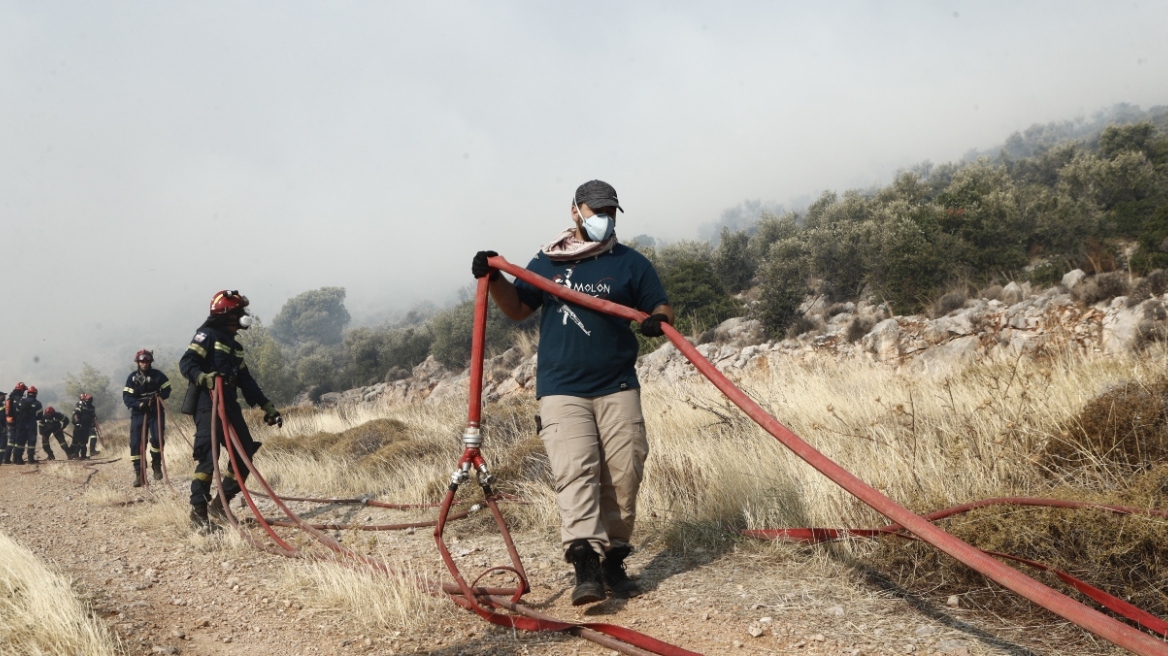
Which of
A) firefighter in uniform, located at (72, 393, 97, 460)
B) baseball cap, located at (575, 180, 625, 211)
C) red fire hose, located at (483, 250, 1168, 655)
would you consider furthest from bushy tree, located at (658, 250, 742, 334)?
red fire hose, located at (483, 250, 1168, 655)

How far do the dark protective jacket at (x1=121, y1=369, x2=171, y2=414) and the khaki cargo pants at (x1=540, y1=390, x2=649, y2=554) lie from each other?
397 inches

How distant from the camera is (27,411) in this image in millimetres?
18453

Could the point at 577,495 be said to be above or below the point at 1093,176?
below

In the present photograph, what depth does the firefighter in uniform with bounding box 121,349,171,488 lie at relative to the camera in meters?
10.8

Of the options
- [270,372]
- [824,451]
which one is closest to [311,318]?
[270,372]

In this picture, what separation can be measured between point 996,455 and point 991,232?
17082mm

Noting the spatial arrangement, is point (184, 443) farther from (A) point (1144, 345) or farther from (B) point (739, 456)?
(A) point (1144, 345)

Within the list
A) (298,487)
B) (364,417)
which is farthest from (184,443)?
(298,487)

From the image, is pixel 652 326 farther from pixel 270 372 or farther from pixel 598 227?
pixel 270 372

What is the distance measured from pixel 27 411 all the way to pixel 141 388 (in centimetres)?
1048

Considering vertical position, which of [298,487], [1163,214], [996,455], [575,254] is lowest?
[298,487]

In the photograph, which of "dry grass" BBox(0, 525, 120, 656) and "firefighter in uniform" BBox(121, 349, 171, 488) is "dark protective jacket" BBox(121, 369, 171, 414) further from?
"dry grass" BBox(0, 525, 120, 656)

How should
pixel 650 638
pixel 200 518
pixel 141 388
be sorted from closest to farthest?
pixel 650 638, pixel 200 518, pixel 141 388

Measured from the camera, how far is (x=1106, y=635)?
1721 mm
